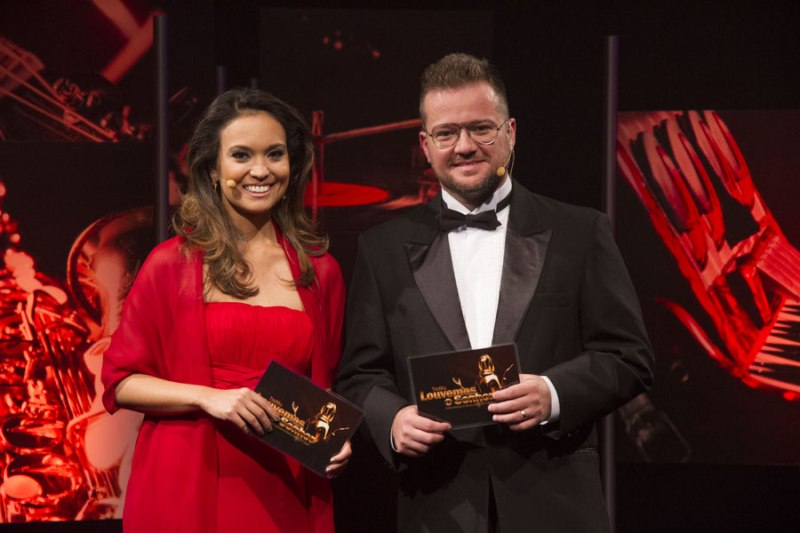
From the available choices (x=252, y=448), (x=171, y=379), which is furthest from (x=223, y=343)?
(x=252, y=448)

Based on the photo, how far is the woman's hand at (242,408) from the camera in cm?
210

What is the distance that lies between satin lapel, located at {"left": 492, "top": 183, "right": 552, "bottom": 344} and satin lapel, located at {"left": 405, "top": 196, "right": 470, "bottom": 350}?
0.31 ft

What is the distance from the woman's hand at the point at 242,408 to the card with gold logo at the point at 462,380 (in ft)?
1.27

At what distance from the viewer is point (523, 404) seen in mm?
1931

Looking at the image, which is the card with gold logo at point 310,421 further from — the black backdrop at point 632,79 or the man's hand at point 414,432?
the black backdrop at point 632,79

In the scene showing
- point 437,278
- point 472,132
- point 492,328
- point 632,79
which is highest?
point 632,79

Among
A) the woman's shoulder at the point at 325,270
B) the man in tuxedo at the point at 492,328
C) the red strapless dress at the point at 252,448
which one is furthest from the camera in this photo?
the woman's shoulder at the point at 325,270

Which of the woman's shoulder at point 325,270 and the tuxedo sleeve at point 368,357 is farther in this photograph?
the woman's shoulder at point 325,270

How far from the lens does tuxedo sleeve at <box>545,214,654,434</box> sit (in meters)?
2.01

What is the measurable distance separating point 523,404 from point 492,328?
0.83 feet

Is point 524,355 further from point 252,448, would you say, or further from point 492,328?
point 252,448

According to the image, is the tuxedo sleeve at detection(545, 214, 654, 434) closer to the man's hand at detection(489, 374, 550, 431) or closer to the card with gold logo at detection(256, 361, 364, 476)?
the man's hand at detection(489, 374, 550, 431)

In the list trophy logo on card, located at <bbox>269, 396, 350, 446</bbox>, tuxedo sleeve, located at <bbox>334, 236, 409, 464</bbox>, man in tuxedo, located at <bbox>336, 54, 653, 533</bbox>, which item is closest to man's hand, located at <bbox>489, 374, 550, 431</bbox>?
man in tuxedo, located at <bbox>336, 54, 653, 533</bbox>

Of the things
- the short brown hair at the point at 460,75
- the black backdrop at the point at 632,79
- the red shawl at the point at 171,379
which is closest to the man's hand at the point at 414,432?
the red shawl at the point at 171,379
